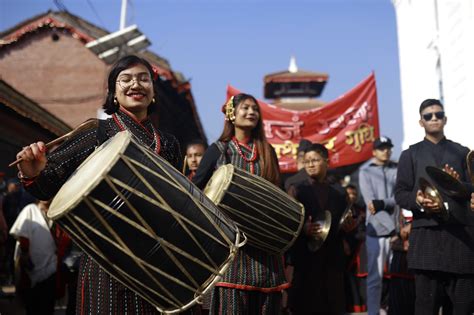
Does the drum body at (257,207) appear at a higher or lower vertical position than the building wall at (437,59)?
lower

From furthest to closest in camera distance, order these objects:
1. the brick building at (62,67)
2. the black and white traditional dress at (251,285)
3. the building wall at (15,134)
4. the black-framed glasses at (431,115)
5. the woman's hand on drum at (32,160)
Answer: the brick building at (62,67)
the building wall at (15,134)
the black-framed glasses at (431,115)
the black and white traditional dress at (251,285)
the woman's hand on drum at (32,160)

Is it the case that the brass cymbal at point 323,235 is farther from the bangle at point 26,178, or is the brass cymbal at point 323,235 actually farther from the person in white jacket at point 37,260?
the person in white jacket at point 37,260

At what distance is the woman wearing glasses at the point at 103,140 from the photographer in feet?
7.93

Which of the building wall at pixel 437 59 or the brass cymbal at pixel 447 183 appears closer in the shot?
the brass cymbal at pixel 447 183

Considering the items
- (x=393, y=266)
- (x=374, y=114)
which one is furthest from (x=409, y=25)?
(x=393, y=266)

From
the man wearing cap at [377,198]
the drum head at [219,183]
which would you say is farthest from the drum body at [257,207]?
the man wearing cap at [377,198]

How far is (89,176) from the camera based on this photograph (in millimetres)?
2186

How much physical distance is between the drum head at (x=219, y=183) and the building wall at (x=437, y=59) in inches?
146

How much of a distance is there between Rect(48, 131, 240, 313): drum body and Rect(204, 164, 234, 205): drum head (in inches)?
39.2

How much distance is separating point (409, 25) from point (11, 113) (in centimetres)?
665

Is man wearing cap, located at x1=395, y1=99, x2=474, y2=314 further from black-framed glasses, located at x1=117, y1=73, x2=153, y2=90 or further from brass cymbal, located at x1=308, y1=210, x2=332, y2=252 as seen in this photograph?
black-framed glasses, located at x1=117, y1=73, x2=153, y2=90

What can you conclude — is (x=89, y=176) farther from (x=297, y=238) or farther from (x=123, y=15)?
(x=123, y=15)

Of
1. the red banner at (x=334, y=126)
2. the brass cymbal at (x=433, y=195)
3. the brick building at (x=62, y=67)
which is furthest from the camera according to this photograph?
the brick building at (x=62, y=67)

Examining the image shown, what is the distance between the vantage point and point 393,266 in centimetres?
541
